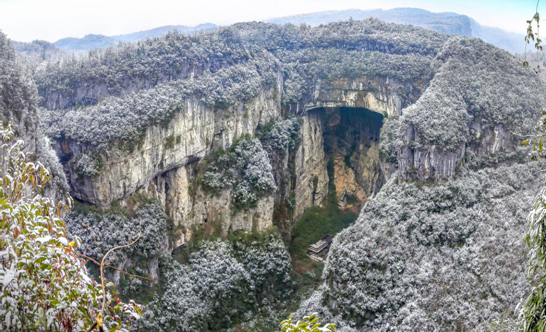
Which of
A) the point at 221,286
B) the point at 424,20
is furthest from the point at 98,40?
the point at 221,286

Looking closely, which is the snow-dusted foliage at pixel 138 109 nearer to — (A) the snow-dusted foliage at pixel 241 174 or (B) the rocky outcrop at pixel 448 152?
(A) the snow-dusted foliage at pixel 241 174

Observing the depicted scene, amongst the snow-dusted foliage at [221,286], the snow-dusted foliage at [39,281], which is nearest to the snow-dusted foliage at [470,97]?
the snow-dusted foliage at [221,286]

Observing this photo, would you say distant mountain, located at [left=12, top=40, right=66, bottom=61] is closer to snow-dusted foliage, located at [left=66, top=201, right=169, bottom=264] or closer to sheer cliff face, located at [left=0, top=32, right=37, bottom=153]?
snow-dusted foliage, located at [left=66, top=201, right=169, bottom=264]

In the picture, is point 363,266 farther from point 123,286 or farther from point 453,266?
point 123,286

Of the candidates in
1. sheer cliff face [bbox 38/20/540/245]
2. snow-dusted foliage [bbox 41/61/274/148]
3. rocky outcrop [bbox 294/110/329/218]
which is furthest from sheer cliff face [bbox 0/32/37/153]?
rocky outcrop [bbox 294/110/329/218]

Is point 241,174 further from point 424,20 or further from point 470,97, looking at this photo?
point 424,20


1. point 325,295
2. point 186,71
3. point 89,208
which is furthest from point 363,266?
point 186,71

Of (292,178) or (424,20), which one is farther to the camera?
(424,20)
